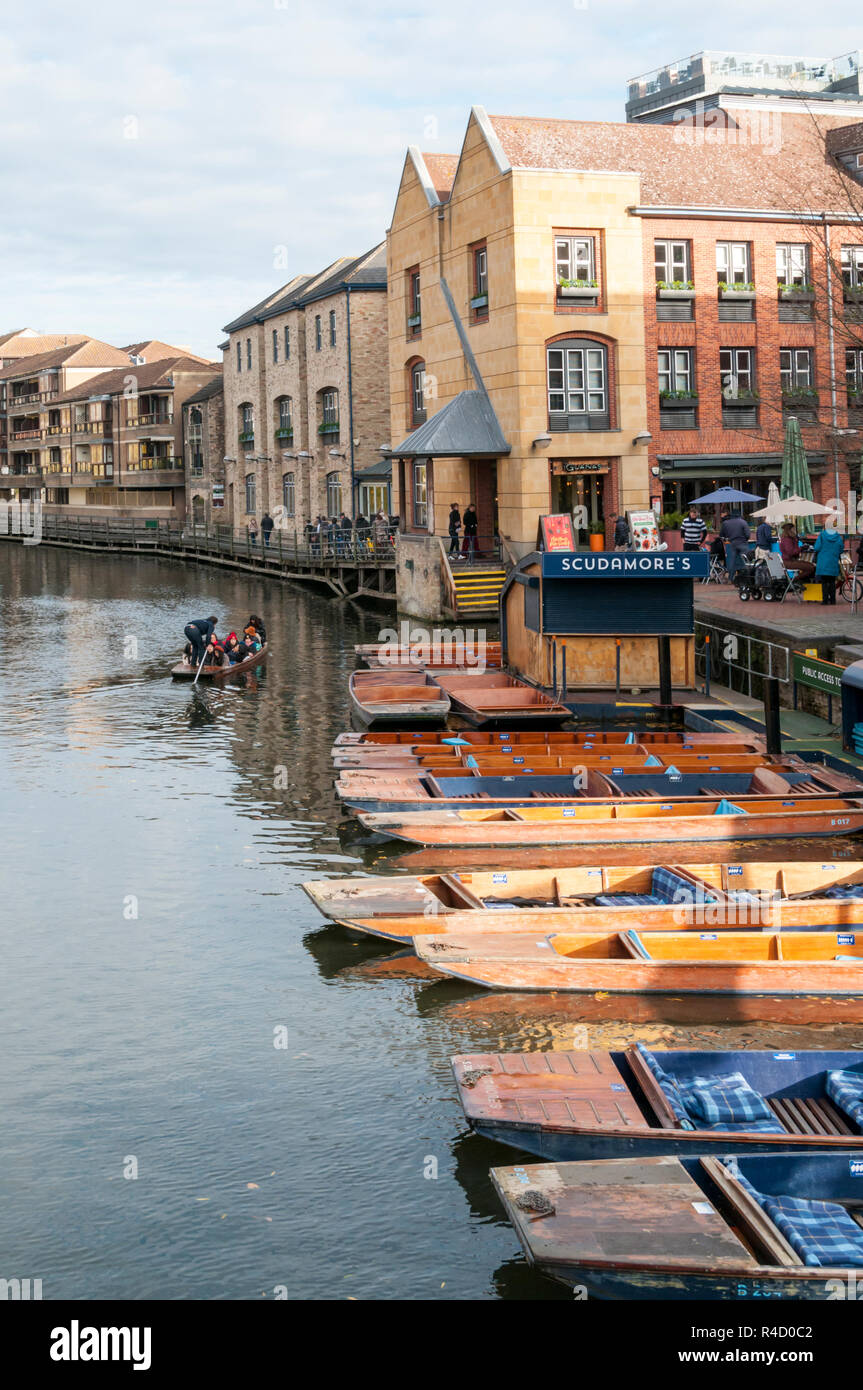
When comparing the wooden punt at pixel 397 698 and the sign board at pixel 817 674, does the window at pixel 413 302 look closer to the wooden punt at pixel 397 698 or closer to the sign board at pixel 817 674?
the wooden punt at pixel 397 698

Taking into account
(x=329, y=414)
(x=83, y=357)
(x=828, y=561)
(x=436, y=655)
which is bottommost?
(x=436, y=655)

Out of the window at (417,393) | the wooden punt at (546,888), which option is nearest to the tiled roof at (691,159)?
the window at (417,393)

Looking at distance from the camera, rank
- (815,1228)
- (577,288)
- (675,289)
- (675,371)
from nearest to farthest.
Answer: (815,1228)
(577,288)
(675,289)
(675,371)

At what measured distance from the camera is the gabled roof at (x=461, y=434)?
4528 cm

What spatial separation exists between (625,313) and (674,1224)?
40.4 metres

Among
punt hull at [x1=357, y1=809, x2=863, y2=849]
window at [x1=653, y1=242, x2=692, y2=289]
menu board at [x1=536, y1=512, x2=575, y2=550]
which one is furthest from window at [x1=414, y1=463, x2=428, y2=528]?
punt hull at [x1=357, y1=809, x2=863, y2=849]

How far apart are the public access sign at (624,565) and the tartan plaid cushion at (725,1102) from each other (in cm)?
1806

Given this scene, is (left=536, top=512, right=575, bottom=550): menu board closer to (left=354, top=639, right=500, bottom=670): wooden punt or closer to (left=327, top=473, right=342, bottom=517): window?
(left=354, top=639, right=500, bottom=670): wooden punt

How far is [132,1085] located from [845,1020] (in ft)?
21.3

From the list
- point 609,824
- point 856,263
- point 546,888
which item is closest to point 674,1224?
point 546,888

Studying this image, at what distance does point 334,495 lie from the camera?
68.1 metres

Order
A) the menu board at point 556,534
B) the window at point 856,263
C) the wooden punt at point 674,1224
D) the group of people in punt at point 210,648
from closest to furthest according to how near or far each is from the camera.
Answer: the wooden punt at point 674,1224
the menu board at point 556,534
the group of people in punt at point 210,648
the window at point 856,263

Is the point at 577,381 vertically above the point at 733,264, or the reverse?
the point at 733,264

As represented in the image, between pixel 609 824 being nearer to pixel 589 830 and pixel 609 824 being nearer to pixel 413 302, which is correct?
pixel 589 830
